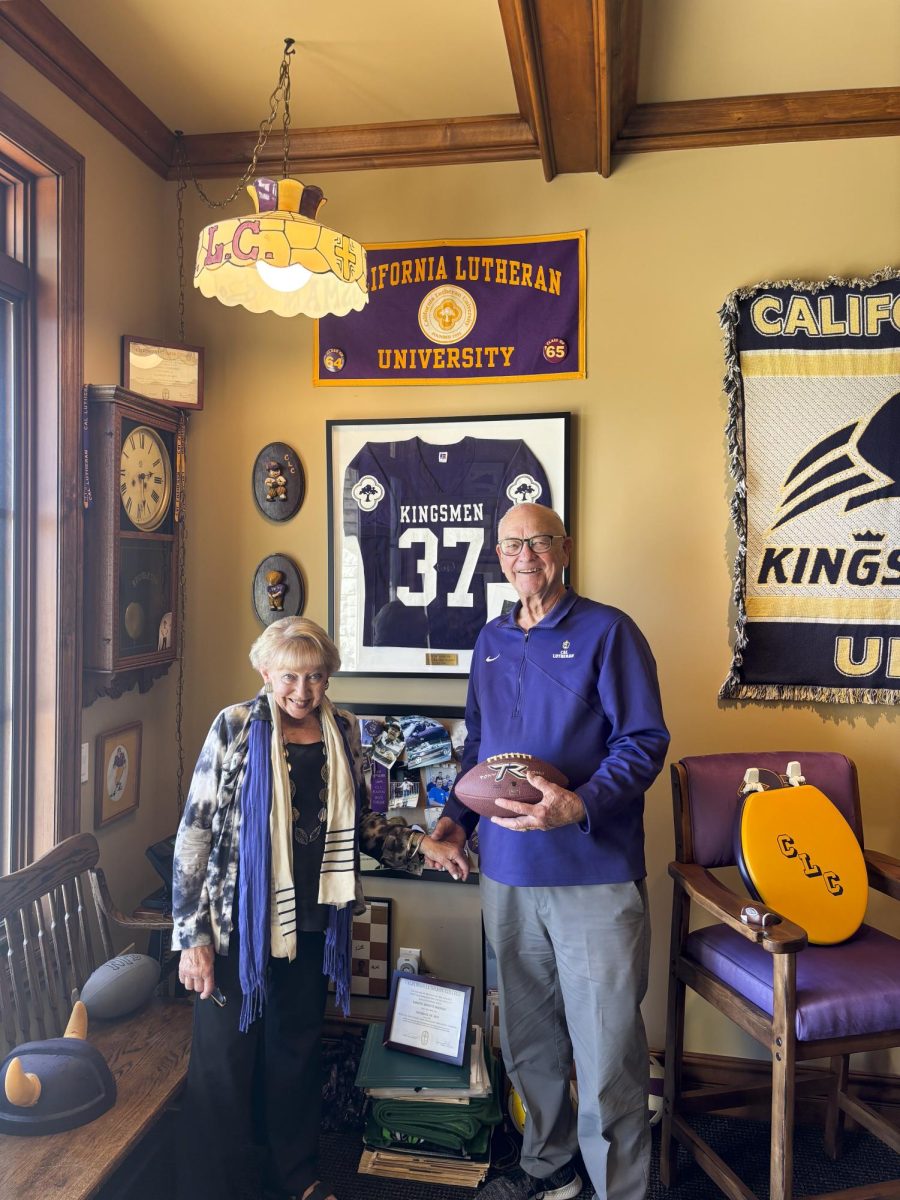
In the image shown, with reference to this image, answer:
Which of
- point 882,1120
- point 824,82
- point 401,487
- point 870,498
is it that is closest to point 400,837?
point 401,487

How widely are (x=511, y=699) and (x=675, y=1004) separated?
3.20ft

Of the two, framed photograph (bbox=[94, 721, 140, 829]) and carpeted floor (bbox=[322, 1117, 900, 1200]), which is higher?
framed photograph (bbox=[94, 721, 140, 829])

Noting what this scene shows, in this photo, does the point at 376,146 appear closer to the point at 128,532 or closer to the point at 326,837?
the point at 128,532

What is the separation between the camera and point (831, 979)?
196 cm

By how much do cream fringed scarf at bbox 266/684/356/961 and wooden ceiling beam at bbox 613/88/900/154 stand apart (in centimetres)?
199

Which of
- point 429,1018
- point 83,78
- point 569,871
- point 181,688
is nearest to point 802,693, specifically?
point 569,871

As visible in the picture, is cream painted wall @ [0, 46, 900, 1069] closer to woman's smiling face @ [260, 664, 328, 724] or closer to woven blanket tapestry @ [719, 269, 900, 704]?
woven blanket tapestry @ [719, 269, 900, 704]

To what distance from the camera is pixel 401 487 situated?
2789 mm

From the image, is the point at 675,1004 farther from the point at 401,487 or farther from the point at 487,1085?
the point at 401,487

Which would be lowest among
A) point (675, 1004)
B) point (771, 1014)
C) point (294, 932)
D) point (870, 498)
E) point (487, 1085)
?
point (487, 1085)

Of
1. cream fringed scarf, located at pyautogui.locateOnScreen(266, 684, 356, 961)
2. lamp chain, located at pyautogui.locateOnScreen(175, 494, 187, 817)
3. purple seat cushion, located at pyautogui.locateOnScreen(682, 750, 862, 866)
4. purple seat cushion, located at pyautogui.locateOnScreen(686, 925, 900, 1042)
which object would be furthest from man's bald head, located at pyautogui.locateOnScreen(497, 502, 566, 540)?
lamp chain, located at pyautogui.locateOnScreen(175, 494, 187, 817)

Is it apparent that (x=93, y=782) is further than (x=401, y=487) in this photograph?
No

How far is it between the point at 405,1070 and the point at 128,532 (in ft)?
5.74

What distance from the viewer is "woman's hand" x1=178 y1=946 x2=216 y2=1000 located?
193 cm
